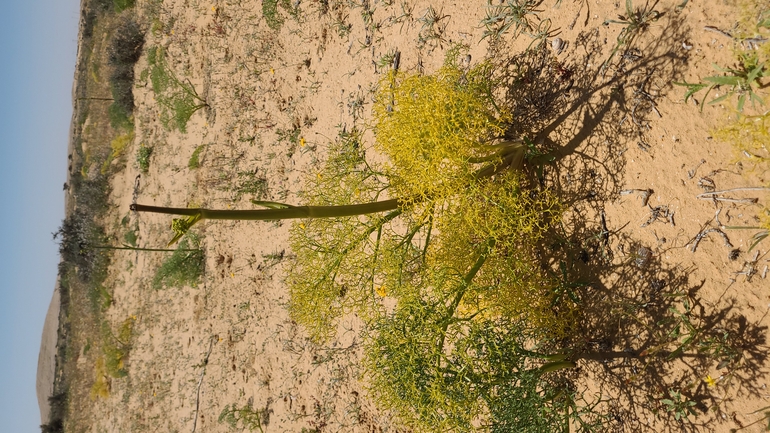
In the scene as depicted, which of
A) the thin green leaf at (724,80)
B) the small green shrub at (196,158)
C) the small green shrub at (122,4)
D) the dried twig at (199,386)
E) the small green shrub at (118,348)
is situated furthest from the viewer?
the small green shrub at (122,4)

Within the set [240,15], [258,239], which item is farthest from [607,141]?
[240,15]

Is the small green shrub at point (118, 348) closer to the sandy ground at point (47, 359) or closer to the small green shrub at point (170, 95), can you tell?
the sandy ground at point (47, 359)

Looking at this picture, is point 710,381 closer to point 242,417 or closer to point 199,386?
point 242,417

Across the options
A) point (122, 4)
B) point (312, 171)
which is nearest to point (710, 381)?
point (312, 171)

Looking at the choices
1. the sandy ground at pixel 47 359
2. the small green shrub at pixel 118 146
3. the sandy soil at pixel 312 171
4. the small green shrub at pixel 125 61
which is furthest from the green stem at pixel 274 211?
the sandy ground at pixel 47 359

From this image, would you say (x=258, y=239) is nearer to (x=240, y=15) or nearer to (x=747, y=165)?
(x=240, y=15)

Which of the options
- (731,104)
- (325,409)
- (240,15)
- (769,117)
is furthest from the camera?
(240,15)
